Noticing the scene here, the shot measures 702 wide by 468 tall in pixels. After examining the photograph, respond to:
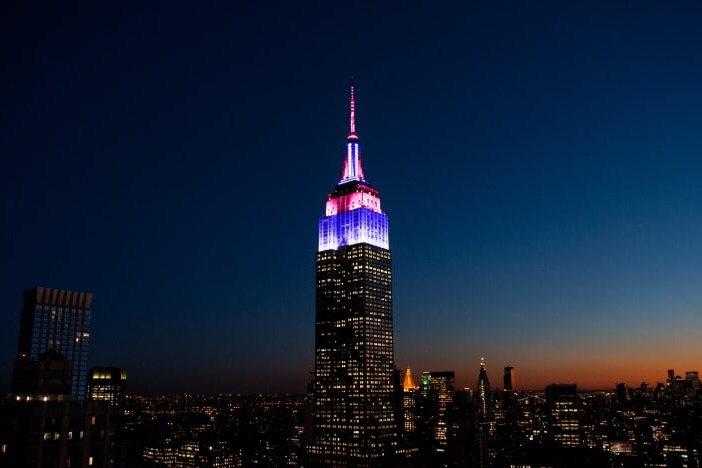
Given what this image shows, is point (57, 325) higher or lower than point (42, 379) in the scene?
higher

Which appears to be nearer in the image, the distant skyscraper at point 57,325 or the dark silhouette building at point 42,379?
the dark silhouette building at point 42,379

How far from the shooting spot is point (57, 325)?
185m

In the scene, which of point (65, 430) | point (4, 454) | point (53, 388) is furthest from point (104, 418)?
point (53, 388)

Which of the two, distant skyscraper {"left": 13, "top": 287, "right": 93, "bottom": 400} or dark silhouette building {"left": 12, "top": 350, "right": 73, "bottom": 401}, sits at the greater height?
distant skyscraper {"left": 13, "top": 287, "right": 93, "bottom": 400}

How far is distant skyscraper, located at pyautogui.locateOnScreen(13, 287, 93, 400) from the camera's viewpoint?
181m

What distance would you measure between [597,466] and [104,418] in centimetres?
15387

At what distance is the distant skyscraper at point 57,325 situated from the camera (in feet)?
595

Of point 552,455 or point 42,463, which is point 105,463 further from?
point 552,455

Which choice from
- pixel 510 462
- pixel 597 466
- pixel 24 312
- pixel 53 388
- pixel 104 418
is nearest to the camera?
pixel 104 418

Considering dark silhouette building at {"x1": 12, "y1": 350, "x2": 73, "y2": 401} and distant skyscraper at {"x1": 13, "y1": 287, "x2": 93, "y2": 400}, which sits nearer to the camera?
dark silhouette building at {"x1": 12, "y1": 350, "x2": 73, "y2": 401}

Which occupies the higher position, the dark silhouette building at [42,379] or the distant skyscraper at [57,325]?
the distant skyscraper at [57,325]

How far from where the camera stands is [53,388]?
61.6m

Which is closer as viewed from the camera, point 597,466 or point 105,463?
point 105,463

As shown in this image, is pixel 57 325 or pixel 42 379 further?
pixel 57 325
